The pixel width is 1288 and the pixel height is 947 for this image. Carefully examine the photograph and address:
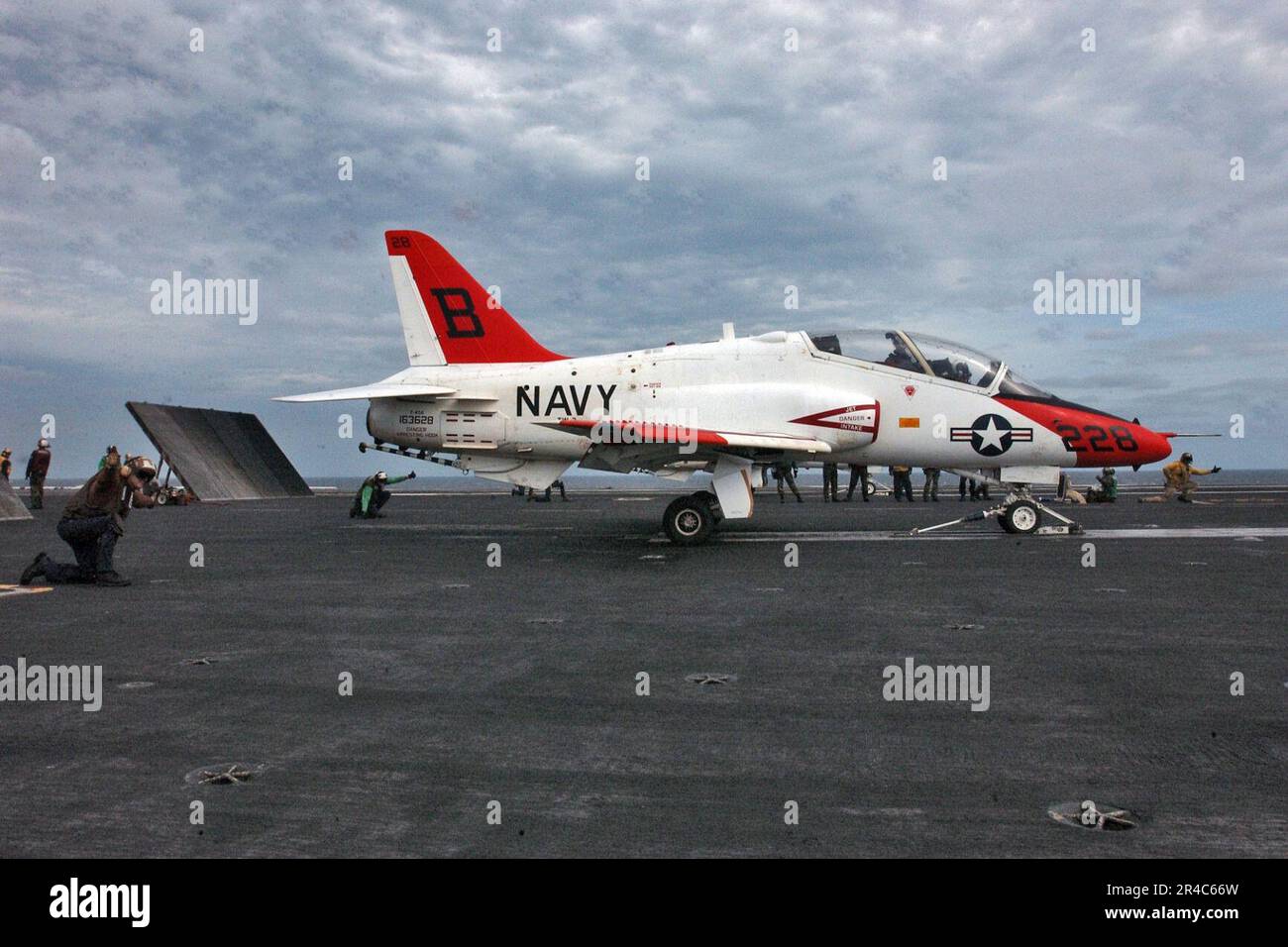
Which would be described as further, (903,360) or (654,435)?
(903,360)

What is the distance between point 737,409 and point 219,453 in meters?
32.6

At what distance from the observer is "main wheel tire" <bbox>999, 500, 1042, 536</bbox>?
1784cm

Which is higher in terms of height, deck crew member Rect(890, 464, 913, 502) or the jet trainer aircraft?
the jet trainer aircraft

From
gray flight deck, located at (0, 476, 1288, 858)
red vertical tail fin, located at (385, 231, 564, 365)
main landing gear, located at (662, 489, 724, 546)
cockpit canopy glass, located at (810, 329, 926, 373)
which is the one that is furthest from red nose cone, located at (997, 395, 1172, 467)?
red vertical tail fin, located at (385, 231, 564, 365)

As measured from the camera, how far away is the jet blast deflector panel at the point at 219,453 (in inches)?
1467

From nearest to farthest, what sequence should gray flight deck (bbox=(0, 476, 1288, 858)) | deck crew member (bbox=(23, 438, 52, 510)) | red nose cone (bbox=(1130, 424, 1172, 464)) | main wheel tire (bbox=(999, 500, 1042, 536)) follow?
gray flight deck (bbox=(0, 476, 1288, 858))
red nose cone (bbox=(1130, 424, 1172, 464))
main wheel tire (bbox=(999, 500, 1042, 536))
deck crew member (bbox=(23, 438, 52, 510))

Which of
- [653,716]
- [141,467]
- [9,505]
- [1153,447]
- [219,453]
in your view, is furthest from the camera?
[219,453]

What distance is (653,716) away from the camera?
5566mm

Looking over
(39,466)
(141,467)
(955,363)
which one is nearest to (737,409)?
(955,363)

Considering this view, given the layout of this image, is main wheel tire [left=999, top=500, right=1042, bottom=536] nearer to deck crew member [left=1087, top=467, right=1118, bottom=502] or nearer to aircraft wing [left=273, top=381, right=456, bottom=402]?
aircraft wing [left=273, top=381, right=456, bottom=402]

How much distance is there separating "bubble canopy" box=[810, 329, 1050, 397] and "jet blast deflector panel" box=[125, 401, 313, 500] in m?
30.1

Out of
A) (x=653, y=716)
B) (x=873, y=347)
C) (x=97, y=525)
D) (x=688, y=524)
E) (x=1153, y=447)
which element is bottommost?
(x=653, y=716)

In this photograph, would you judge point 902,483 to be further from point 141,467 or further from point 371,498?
point 141,467
